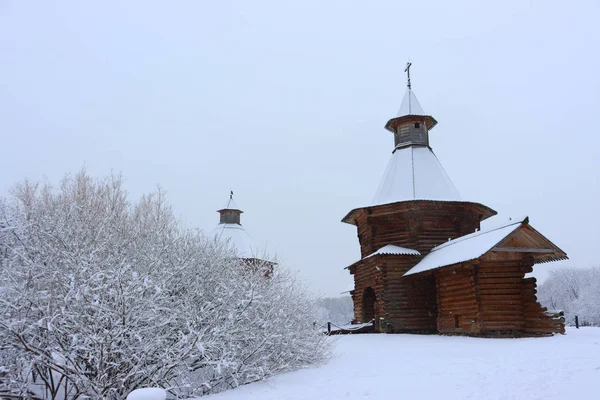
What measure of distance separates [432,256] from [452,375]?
1097 cm

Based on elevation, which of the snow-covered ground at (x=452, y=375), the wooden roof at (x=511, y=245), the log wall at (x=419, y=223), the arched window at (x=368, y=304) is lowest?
the snow-covered ground at (x=452, y=375)

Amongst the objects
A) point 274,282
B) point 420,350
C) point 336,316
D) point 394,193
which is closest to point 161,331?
point 274,282

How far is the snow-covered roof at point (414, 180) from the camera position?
2134 cm

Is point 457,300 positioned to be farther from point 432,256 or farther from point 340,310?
point 340,310

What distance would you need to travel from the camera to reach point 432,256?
19.0 metres

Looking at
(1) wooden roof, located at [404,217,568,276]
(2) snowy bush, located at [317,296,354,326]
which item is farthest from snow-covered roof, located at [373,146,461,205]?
(2) snowy bush, located at [317,296,354,326]

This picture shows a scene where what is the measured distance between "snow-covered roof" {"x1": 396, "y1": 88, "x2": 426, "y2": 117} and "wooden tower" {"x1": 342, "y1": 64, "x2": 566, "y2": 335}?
0.06 metres

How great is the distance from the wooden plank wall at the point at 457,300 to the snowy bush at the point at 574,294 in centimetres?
4200

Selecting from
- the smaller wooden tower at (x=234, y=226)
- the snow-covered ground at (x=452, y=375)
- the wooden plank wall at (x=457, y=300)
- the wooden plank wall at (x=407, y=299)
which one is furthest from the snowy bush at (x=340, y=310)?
the snow-covered ground at (x=452, y=375)

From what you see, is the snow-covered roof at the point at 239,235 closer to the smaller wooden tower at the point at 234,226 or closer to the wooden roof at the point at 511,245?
the smaller wooden tower at the point at 234,226

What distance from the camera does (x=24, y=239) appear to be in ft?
32.2

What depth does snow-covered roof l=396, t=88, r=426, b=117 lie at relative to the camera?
25.0 meters

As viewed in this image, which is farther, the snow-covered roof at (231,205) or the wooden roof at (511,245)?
→ the snow-covered roof at (231,205)

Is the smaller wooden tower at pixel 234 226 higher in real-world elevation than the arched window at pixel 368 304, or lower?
higher
